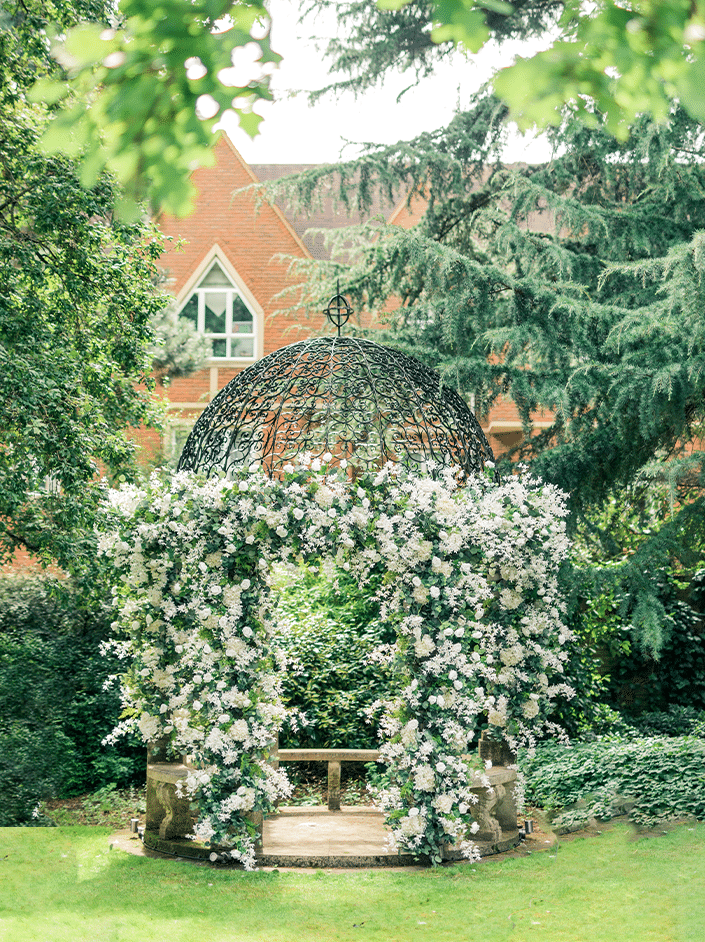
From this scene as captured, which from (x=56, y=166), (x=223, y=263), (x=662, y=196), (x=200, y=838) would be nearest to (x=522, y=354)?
(x=662, y=196)

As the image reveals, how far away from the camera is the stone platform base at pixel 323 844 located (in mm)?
6996

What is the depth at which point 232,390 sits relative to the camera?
26.3 feet

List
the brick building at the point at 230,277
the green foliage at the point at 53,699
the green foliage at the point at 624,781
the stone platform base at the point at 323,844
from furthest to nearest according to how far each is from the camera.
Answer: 1. the brick building at the point at 230,277
2. the green foliage at the point at 53,699
3. the green foliage at the point at 624,781
4. the stone platform base at the point at 323,844

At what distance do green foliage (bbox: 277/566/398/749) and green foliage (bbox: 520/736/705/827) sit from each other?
2064 millimetres

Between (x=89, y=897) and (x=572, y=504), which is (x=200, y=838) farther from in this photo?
(x=572, y=504)

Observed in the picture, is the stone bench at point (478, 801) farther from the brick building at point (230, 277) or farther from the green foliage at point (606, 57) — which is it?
the brick building at point (230, 277)

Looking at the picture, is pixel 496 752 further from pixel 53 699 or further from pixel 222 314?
pixel 222 314

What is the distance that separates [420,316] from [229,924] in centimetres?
763

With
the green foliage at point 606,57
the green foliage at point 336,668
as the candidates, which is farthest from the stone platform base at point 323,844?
the green foliage at point 606,57

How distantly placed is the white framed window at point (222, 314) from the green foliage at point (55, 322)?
8.17 metres

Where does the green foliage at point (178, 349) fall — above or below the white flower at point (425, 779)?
above

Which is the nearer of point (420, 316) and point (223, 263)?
point (420, 316)

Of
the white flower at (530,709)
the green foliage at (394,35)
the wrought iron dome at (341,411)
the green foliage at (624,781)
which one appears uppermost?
the green foliage at (394,35)

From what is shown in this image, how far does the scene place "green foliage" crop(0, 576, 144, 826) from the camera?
9.22m
